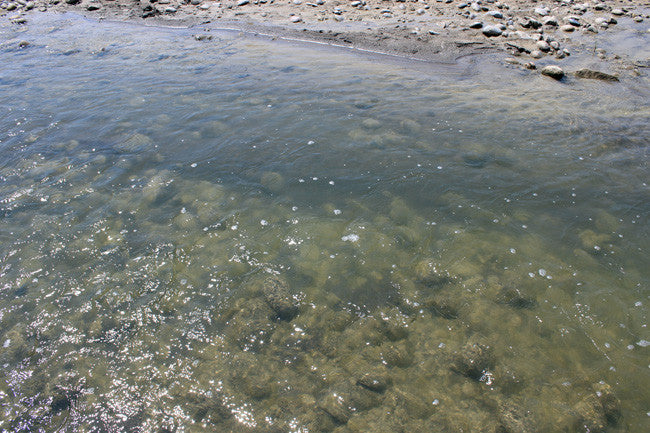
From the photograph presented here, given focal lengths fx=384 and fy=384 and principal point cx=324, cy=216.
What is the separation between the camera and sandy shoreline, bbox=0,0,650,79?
37.0ft

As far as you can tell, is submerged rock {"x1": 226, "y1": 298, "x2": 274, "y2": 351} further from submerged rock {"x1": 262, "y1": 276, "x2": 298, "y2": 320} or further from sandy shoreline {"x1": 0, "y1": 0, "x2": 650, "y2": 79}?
sandy shoreline {"x1": 0, "y1": 0, "x2": 650, "y2": 79}

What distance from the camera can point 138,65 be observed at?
38.2 feet

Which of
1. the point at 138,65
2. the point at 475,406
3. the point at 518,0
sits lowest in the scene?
the point at 475,406

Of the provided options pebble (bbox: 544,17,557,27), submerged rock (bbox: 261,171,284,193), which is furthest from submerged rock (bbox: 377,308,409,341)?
pebble (bbox: 544,17,557,27)

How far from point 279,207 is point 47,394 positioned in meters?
3.40

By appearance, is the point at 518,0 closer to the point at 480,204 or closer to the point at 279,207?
the point at 480,204

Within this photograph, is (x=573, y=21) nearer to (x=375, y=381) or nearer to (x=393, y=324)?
(x=393, y=324)

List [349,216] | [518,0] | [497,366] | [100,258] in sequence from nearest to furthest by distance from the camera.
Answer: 1. [497,366]
2. [100,258]
3. [349,216]
4. [518,0]

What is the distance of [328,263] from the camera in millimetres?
4840

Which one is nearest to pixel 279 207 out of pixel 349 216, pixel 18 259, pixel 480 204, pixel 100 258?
pixel 349 216

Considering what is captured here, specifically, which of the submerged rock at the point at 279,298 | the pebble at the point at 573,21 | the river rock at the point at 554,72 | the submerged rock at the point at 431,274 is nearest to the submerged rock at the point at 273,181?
the submerged rock at the point at 279,298

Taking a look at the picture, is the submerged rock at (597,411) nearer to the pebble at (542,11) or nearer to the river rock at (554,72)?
the river rock at (554,72)

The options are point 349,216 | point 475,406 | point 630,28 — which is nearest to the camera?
point 475,406

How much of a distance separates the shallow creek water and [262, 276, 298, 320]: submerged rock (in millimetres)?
22
